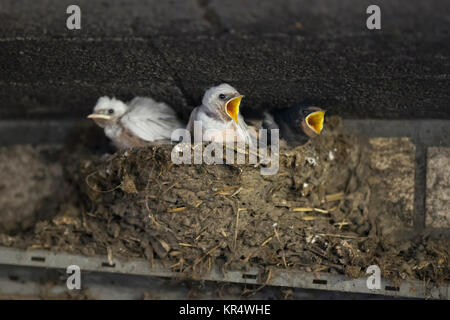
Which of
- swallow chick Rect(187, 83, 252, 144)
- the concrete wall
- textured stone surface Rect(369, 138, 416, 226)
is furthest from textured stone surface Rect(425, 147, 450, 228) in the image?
swallow chick Rect(187, 83, 252, 144)

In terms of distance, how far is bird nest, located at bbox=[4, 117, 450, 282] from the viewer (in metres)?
2.76

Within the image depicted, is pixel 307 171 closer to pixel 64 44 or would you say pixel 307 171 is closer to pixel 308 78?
pixel 308 78

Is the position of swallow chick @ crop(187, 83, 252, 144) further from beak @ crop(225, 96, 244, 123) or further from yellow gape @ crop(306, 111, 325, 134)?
yellow gape @ crop(306, 111, 325, 134)

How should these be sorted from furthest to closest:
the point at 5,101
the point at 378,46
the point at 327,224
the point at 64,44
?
the point at 5,101
the point at 327,224
the point at 64,44
the point at 378,46

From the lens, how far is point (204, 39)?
91.4 inches

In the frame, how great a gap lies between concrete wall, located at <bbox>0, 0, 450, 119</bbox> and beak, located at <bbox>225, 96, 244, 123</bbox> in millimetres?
95

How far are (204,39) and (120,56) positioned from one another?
49 cm

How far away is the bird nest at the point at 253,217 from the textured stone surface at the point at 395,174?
0.01m

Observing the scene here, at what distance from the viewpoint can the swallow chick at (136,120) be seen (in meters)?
3.14

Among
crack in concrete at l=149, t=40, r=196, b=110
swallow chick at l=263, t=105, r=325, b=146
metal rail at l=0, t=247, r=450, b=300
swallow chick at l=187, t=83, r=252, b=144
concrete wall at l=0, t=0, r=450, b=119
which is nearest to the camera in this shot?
concrete wall at l=0, t=0, r=450, b=119

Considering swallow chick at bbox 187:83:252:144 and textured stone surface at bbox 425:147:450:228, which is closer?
swallow chick at bbox 187:83:252:144

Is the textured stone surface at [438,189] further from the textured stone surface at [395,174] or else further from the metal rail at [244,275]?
the metal rail at [244,275]

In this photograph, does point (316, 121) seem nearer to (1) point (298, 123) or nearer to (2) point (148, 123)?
(1) point (298, 123)
